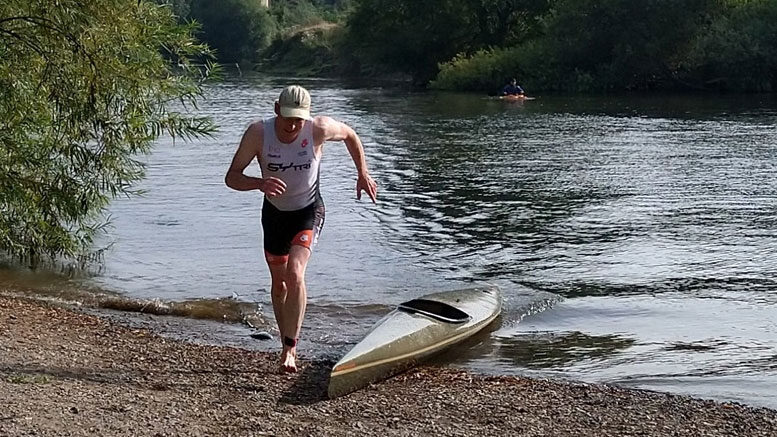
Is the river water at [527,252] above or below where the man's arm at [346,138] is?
below

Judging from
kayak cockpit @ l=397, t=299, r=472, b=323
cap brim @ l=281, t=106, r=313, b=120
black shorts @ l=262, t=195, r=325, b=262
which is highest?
cap brim @ l=281, t=106, r=313, b=120

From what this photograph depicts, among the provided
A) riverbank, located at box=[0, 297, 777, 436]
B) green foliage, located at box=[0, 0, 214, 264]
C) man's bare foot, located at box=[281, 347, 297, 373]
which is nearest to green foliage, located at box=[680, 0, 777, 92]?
green foliage, located at box=[0, 0, 214, 264]

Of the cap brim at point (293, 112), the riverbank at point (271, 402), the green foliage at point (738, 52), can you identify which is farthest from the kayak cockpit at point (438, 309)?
the green foliage at point (738, 52)

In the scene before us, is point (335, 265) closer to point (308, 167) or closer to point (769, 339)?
point (769, 339)

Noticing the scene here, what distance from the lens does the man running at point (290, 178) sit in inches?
297

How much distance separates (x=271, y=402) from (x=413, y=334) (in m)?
2.11

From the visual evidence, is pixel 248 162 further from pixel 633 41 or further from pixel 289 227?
pixel 633 41

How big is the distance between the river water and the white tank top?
2.39m

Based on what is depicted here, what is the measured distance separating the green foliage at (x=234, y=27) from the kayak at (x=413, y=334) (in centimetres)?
8482

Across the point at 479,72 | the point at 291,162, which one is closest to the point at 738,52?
the point at 479,72

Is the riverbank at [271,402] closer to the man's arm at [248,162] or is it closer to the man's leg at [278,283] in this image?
the man's leg at [278,283]

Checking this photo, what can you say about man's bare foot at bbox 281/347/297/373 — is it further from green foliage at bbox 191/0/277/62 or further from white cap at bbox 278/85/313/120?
green foliage at bbox 191/0/277/62

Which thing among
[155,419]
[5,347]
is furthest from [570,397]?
[5,347]

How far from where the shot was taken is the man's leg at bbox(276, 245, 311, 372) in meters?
7.77
